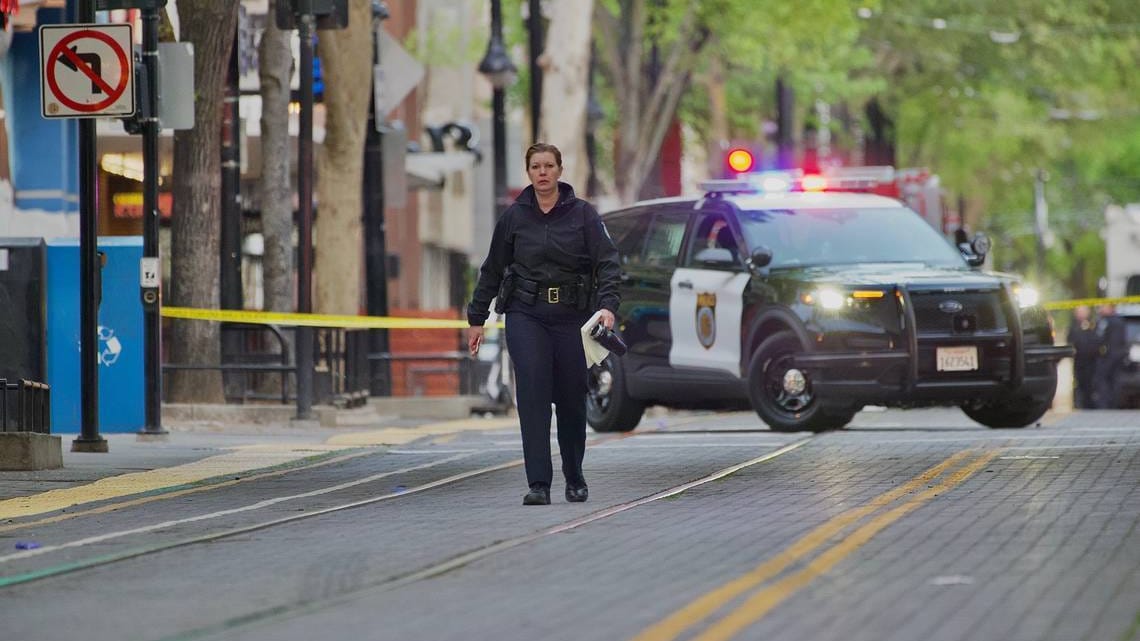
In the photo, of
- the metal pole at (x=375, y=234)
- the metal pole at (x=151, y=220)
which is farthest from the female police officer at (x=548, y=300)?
the metal pole at (x=375, y=234)

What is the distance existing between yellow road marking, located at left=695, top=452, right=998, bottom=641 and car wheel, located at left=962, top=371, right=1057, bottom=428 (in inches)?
246

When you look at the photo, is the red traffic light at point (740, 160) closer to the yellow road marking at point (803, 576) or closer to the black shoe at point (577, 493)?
the yellow road marking at point (803, 576)

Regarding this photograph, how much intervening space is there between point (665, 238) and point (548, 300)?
7699 millimetres

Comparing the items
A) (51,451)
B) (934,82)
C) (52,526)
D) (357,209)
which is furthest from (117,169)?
(934,82)

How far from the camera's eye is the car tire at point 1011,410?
19500 mm

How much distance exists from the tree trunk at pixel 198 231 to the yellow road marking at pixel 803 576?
36.0 ft

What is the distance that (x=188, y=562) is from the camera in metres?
10.5

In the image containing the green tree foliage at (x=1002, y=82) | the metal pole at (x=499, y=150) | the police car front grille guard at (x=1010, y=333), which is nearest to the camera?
the police car front grille guard at (x=1010, y=333)

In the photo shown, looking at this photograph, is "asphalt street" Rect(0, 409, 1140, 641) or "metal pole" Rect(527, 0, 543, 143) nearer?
"asphalt street" Rect(0, 409, 1140, 641)

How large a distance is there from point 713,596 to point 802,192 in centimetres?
1257

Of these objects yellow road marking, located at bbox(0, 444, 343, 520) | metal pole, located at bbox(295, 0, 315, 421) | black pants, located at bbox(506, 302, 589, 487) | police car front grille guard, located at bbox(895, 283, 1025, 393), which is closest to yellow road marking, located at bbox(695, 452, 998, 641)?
black pants, located at bbox(506, 302, 589, 487)

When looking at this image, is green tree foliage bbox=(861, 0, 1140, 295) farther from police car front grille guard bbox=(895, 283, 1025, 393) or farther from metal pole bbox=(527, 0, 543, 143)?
police car front grille guard bbox=(895, 283, 1025, 393)

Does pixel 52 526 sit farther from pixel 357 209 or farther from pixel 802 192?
pixel 357 209

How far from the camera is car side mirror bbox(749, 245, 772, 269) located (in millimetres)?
19359
